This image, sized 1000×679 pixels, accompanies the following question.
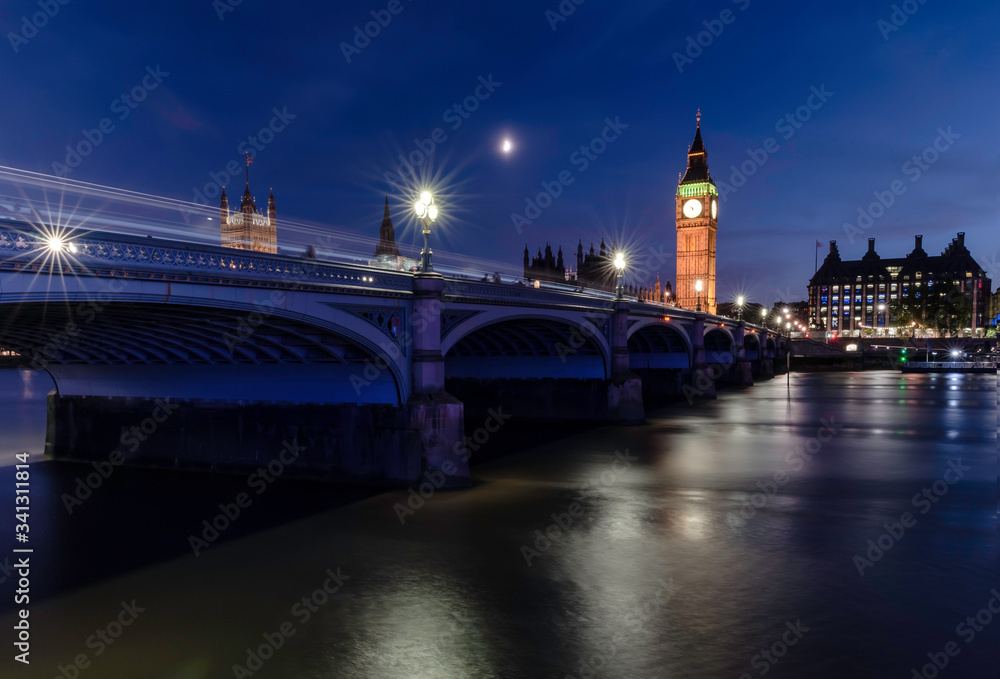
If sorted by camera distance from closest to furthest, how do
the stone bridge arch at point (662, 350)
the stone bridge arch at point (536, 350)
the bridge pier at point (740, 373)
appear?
1. the stone bridge arch at point (536, 350)
2. the stone bridge arch at point (662, 350)
3. the bridge pier at point (740, 373)

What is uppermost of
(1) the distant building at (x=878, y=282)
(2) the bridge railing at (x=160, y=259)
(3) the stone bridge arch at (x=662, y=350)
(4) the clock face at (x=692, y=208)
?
(4) the clock face at (x=692, y=208)

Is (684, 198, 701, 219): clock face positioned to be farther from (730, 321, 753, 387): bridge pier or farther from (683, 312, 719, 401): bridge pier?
(683, 312, 719, 401): bridge pier

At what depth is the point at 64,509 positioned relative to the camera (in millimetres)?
20312

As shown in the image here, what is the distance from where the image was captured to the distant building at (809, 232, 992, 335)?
17612 cm

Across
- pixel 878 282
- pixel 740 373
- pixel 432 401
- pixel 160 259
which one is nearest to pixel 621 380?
pixel 432 401

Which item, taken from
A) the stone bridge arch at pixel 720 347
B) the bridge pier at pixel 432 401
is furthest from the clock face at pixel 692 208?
the bridge pier at pixel 432 401

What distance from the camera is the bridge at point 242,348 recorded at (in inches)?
557

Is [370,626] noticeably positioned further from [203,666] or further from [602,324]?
[602,324]

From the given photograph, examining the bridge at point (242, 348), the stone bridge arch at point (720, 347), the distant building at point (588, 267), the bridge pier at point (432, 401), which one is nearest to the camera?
the bridge at point (242, 348)

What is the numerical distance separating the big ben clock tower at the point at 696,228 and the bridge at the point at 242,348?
13403 cm

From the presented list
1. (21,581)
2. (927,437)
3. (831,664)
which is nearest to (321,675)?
(831,664)

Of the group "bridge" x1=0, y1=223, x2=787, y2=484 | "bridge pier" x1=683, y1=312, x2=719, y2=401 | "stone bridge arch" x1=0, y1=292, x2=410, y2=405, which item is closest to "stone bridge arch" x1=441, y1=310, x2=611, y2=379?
"bridge" x1=0, y1=223, x2=787, y2=484

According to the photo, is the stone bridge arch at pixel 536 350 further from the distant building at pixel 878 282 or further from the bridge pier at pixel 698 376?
the distant building at pixel 878 282

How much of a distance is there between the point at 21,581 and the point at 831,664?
1564 centimetres
